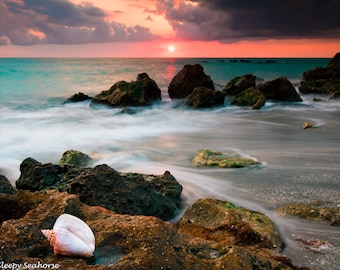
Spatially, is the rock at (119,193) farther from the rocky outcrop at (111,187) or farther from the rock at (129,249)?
the rock at (129,249)

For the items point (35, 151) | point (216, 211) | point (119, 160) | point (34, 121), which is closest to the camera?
point (216, 211)

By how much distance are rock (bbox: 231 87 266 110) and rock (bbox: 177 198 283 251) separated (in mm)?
11626

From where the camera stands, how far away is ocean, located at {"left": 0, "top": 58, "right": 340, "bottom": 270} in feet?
14.5

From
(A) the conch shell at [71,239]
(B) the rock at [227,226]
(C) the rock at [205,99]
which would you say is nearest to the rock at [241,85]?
(C) the rock at [205,99]

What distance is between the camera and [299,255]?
3055 mm

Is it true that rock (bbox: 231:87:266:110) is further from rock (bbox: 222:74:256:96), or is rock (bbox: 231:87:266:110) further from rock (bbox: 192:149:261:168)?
rock (bbox: 192:149:261:168)

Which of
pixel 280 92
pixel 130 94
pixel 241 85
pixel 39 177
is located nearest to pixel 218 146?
pixel 39 177

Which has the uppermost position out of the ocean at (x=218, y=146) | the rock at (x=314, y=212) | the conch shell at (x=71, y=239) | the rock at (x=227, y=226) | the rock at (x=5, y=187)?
the conch shell at (x=71, y=239)

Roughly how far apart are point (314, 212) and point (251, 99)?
11944mm

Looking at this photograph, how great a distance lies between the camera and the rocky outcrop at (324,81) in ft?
66.9

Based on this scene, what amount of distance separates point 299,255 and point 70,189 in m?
2.26

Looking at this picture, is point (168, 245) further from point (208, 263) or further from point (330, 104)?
point (330, 104)

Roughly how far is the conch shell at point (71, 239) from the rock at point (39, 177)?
2459 mm

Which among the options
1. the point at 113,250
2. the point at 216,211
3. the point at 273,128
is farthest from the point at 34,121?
the point at 113,250
